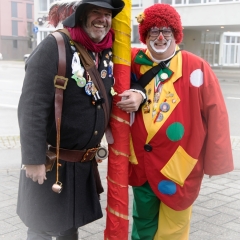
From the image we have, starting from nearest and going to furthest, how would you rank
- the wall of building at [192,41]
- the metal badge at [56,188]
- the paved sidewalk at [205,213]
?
the metal badge at [56,188]
the paved sidewalk at [205,213]
the wall of building at [192,41]

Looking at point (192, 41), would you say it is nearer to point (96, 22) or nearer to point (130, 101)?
point (130, 101)

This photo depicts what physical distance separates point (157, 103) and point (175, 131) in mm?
219

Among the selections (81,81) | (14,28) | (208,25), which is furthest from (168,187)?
(14,28)

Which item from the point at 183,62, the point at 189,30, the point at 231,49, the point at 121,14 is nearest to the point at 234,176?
the point at 183,62

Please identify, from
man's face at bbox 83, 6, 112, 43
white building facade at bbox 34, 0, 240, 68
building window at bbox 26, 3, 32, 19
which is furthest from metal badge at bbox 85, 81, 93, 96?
building window at bbox 26, 3, 32, 19

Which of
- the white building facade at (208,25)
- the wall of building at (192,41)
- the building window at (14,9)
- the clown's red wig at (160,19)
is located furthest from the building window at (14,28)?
the clown's red wig at (160,19)

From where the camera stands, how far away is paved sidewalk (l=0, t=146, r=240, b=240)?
3492 mm

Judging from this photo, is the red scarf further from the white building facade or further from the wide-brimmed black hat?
the white building facade

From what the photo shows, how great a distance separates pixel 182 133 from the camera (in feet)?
8.86

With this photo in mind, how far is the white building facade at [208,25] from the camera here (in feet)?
81.6

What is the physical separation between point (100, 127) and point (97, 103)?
159 mm

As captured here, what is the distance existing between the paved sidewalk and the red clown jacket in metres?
0.90

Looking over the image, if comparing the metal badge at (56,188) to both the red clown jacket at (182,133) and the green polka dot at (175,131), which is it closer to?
the red clown jacket at (182,133)

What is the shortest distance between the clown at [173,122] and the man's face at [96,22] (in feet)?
1.33
